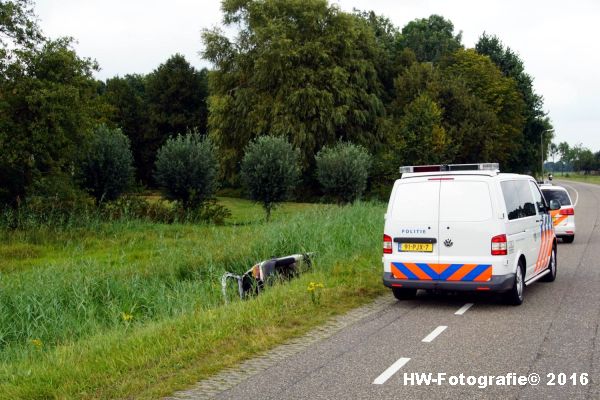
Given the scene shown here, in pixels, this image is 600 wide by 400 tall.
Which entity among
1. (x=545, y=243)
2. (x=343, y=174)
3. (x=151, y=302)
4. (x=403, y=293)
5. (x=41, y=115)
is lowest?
(x=151, y=302)

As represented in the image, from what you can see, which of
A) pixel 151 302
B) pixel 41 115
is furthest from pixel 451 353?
pixel 41 115

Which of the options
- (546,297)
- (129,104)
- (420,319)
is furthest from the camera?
(129,104)

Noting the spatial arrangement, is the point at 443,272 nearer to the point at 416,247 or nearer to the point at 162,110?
the point at 416,247

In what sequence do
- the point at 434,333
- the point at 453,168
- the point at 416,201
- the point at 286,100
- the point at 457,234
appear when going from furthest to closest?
the point at 286,100
the point at 453,168
the point at 416,201
the point at 457,234
the point at 434,333

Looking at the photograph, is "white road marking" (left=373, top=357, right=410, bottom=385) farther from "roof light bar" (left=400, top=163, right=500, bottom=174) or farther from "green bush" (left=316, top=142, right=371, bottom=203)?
"green bush" (left=316, top=142, right=371, bottom=203)

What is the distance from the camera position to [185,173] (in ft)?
96.0

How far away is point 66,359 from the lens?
23.4ft

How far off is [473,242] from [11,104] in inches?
843

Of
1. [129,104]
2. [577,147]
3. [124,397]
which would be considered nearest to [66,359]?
[124,397]

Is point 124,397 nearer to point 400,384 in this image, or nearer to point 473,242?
point 400,384

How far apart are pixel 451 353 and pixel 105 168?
2484 cm

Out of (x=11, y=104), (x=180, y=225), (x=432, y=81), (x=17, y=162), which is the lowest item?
(x=180, y=225)

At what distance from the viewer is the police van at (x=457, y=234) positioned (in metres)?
9.45

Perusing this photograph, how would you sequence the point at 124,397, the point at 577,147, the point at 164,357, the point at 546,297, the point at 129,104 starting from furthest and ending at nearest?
the point at 577,147 → the point at 129,104 → the point at 546,297 → the point at 164,357 → the point at 124,397
